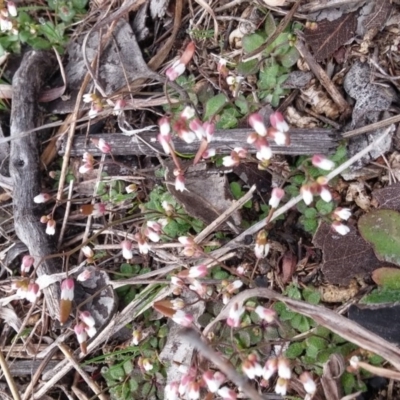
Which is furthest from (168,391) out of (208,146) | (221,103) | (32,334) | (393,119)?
(393,119)

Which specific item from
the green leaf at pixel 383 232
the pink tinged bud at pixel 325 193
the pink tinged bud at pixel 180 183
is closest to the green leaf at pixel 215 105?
the pink tinged bud at pixel 180 183

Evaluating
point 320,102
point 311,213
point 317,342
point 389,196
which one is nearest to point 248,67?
point 320,102

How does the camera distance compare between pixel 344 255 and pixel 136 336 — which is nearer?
pixel 344 255

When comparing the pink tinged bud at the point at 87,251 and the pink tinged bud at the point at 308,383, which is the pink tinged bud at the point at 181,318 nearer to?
the pink tinged bud at the point at 308,383

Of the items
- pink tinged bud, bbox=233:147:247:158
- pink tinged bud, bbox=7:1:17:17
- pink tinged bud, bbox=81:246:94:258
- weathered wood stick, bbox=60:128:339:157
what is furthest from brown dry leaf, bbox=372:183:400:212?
pink tinged bud, bbox=7:1:17:17

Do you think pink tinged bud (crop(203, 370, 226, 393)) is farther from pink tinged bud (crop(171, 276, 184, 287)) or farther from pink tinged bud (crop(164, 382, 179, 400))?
pink tinged bud (crop(171, 276, 184, 287))

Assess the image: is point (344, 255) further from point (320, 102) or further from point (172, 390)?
point (172, 390)

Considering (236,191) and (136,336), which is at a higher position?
(236,191)
